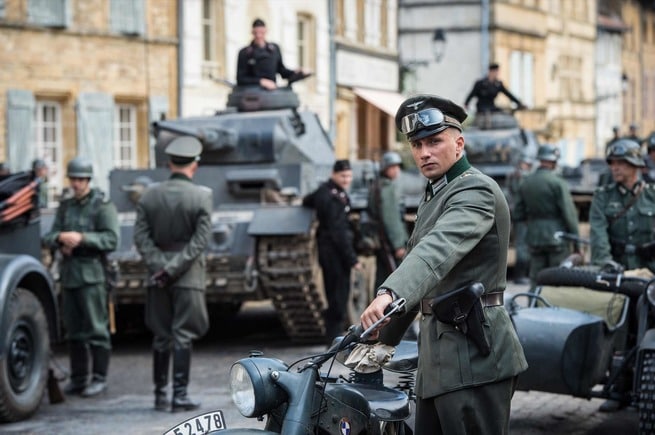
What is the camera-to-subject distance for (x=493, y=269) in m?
5.28

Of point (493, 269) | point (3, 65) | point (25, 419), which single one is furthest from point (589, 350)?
point (3, 65)

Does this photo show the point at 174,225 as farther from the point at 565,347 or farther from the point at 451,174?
the point at 451,174

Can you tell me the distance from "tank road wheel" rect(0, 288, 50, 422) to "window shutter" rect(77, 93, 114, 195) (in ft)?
47.6

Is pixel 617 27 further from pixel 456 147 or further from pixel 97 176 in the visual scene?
pixel 456 147

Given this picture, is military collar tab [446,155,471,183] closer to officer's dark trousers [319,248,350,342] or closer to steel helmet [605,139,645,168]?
steel helmet [605,139,645,168]

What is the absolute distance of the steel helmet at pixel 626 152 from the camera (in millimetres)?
9477

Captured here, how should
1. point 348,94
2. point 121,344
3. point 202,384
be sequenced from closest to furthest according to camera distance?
point 202,384 < point 121,344 < point 348,94

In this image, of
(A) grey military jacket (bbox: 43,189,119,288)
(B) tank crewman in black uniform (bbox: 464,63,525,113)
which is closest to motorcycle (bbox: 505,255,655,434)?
(A) grey military jacket (bbox: 43,189,119,288)

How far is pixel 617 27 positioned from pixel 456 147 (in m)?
53.6

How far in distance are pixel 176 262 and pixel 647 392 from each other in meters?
3.69

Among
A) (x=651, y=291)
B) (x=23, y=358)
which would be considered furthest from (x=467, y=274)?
(x=23, y=358)

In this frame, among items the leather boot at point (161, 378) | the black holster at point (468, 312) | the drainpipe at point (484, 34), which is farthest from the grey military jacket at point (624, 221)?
the drainpipe at point (484, 34)

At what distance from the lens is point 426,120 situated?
5270 millimetres

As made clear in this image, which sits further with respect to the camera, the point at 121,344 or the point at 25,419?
the point at 121,344
